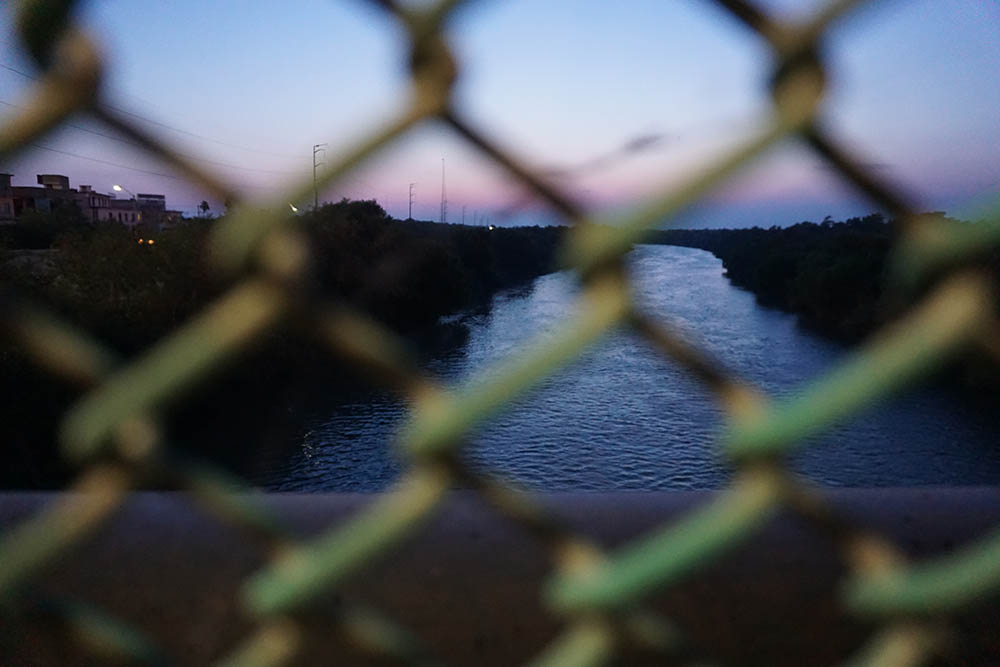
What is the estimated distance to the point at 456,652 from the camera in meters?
0.65

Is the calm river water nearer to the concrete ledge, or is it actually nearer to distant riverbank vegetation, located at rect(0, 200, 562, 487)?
distant riverbank vegetation, located at rect(0, 200, 562, 487)

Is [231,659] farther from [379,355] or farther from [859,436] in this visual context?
[859,436]

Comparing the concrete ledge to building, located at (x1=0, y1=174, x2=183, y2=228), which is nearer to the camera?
the concrete ledge

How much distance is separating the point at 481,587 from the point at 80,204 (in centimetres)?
2837

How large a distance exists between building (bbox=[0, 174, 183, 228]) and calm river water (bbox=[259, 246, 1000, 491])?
24.4ft

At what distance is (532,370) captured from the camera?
0.43m

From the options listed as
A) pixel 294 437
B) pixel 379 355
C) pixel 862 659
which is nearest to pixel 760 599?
pixel 862 659

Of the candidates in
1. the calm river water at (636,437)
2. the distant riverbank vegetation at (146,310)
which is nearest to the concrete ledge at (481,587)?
the distant riverbank vegetation at (146,310)

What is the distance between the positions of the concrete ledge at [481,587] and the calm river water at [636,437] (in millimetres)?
10259

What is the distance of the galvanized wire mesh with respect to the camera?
1.35ft

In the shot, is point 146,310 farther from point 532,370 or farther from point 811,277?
point 811,277

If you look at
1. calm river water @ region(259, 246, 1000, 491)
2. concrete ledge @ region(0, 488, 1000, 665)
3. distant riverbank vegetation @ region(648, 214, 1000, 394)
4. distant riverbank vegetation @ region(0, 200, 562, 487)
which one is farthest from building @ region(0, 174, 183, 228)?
concrete ledge @ region(0, 488, 1000, 665)

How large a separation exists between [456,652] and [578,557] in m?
0.23

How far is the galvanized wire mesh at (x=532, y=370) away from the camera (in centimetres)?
41
